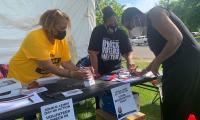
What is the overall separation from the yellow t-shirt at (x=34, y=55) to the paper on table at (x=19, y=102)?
46cm

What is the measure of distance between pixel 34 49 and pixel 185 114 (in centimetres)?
145

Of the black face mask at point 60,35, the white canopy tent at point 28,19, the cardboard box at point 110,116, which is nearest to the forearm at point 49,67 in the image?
the black face mask at point 60,35

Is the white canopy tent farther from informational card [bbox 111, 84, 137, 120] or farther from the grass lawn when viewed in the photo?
informational card [bbox 111, 84, 137, 120]

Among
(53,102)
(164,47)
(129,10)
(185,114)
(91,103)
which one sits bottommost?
(91,103)

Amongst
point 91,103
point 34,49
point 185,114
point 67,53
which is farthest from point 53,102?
point 91,103

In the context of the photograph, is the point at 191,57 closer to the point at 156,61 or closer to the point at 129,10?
the point at 156,61

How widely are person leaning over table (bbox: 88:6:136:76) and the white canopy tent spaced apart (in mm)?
1708

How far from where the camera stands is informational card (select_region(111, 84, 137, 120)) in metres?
2.83

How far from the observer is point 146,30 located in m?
2.94

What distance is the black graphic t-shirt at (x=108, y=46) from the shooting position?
13.0ft

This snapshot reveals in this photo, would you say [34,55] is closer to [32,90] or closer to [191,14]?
[32,90]

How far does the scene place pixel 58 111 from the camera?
2.34 metres

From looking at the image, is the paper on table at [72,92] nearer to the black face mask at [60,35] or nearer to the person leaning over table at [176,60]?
the black face mask at [60,35]

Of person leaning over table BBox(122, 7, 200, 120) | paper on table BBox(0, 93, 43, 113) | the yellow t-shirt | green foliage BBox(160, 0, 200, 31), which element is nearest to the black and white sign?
the yellow t-shirt
